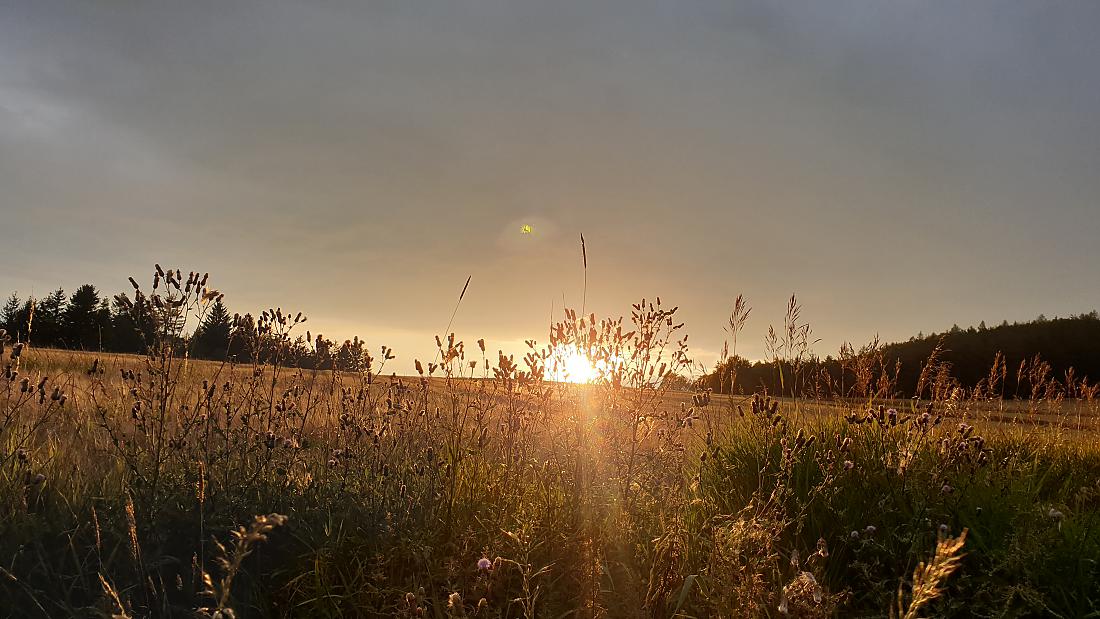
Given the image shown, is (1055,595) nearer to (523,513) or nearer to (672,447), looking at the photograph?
(672,447)

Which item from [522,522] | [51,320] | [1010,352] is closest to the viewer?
[522,522]

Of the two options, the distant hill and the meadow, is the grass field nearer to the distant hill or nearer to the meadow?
the meadow

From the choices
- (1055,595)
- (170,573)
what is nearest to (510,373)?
(170,573)

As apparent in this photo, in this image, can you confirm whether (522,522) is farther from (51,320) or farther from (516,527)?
(51,320)

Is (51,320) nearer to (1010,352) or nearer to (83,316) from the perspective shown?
(83,316)

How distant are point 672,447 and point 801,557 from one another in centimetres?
95

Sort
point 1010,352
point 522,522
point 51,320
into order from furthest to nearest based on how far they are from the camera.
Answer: point 51,320 → point 1010,352 → point 522,522

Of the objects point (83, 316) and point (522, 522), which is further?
point (83, 316)

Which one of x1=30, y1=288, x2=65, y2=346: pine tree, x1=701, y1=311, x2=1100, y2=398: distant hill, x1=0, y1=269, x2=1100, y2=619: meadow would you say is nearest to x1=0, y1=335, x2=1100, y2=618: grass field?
A: x1=0, y1=269, x2=1100, y2=619: meadow

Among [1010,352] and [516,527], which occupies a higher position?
[1010,352]

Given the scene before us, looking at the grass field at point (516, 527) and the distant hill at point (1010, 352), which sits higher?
the distant hill at point (1010, 352)

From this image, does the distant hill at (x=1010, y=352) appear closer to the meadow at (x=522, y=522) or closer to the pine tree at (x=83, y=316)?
the meadow at (x=522, y=522)

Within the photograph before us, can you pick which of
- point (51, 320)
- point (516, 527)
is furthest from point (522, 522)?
point (51, 320)

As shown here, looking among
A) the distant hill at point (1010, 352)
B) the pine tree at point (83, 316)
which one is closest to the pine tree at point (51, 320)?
the pine tree at point (83, 316)
